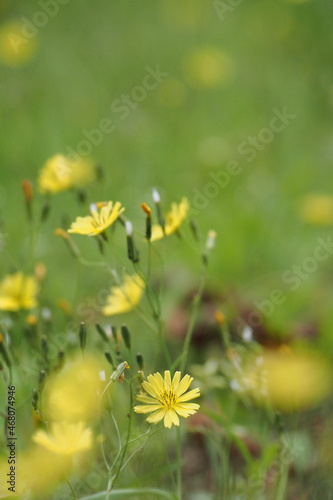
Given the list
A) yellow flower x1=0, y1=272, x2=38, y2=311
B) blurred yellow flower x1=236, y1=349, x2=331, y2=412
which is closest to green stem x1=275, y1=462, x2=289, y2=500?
blurred yellow flower x1=236, y1=349, x2=331, y2=412

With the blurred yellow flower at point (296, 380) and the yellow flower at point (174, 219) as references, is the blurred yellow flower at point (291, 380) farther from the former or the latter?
the yellow flower at point (174, 219)

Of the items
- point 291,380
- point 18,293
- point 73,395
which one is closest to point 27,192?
point 18,293

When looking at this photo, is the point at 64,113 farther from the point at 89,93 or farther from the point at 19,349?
the point at 19,349

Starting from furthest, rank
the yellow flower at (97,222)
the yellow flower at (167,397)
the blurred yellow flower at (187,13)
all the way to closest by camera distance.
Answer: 1. the blurred yellow flower at (187,13)
2. the yellow flower at (97,222)
3. the yellow flower at (167,397)

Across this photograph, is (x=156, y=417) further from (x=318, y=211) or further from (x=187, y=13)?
(x=187, y=13)

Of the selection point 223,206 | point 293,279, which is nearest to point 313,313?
point 293,279

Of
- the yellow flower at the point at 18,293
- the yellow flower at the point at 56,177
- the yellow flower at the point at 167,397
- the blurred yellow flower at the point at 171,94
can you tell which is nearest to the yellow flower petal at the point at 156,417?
the yellow flower at the point at 167,397

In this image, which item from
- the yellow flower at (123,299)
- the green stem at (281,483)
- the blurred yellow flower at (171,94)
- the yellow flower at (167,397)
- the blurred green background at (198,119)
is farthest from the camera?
the blurred yellow flower at (171,94)
